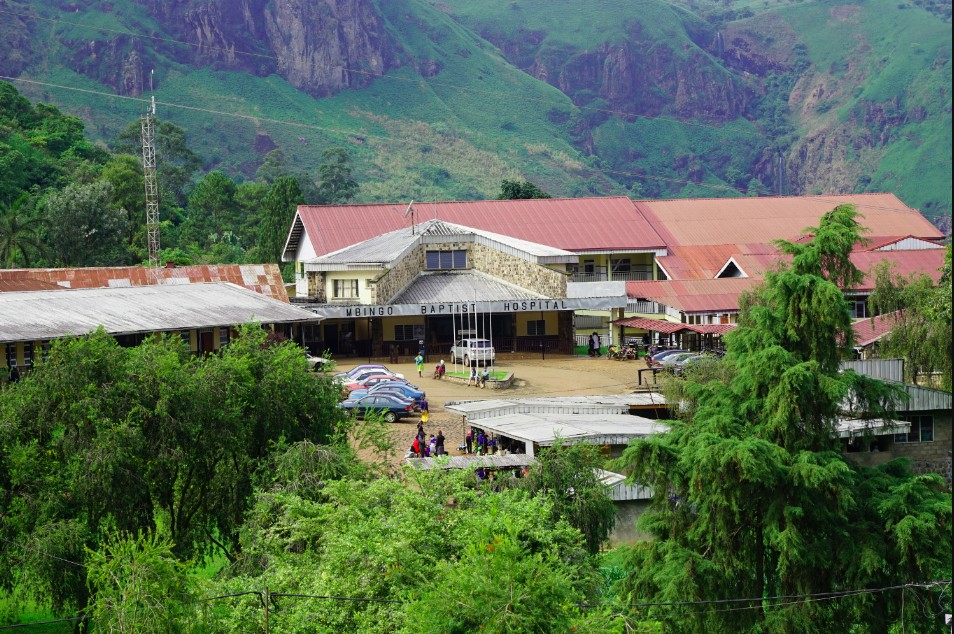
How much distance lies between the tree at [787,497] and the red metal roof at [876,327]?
24129 millimetres

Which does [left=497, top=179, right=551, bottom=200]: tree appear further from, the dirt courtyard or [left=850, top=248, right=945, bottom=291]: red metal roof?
the dirt courtyard

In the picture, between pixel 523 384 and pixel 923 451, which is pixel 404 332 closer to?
pixel 523 384

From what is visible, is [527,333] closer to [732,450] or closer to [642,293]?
[642,293]

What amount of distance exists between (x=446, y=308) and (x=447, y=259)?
6916mm

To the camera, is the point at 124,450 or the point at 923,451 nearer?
the point at 124,450

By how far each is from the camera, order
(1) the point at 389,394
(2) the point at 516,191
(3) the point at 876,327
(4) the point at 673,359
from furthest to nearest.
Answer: (2) the point at 516,191 < (4) the point at 673,359 < (3) the point at 876,327 < (1) the point at 389,394

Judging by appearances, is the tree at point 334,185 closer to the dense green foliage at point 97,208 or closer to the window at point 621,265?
the dense green foliage at point 97,208

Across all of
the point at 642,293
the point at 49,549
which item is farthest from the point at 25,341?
the point at 642,293

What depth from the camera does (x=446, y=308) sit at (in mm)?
60344

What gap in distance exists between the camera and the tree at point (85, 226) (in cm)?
8575

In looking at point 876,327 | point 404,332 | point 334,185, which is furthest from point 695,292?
point 334,185

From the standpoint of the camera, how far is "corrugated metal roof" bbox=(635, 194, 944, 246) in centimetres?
7781

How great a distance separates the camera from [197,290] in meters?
57.2

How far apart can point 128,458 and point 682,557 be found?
1195 cm
